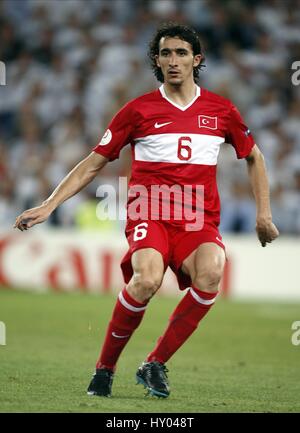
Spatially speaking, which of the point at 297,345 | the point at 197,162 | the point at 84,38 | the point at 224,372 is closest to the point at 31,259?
the point at 84,38

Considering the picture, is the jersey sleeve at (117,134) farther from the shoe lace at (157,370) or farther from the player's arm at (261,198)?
the shoe lace at (157,370)

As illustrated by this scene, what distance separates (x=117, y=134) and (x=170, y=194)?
1.61 ft

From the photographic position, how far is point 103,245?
1460 cm

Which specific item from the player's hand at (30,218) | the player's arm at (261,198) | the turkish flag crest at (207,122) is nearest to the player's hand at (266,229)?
the player's arm at (261,198)

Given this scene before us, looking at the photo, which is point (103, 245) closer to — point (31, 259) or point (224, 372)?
point (31, 259)

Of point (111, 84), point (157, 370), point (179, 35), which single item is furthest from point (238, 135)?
point (111, 84)

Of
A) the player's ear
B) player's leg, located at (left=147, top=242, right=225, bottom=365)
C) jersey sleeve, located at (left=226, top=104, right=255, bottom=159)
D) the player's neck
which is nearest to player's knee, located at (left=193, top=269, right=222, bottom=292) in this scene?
player's leg, located at (left=147, top=242, right=225, bottom=365)

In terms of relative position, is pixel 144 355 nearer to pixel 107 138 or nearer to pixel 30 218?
pixel 107 138

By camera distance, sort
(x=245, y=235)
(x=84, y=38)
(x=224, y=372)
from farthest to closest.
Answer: (x=84, y=38)
(x=245, y=235)
(x=224, y=372)

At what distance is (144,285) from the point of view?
6.09m

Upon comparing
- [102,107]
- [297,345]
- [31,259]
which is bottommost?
[297,345]

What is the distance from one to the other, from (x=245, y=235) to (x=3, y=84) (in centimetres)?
507

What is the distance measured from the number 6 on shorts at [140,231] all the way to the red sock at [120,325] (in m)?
0.32

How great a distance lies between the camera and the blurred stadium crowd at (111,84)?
1513 cm
